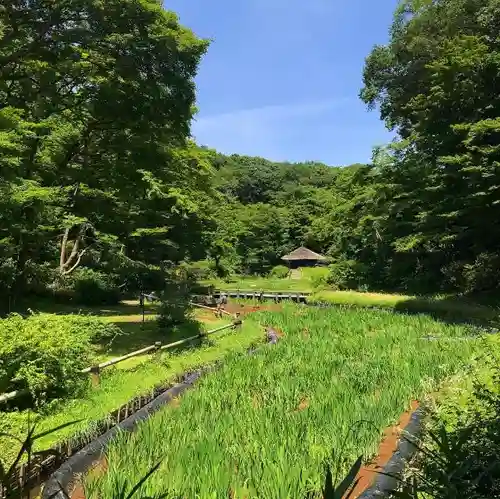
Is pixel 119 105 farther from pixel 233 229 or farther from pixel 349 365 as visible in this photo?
pixel 233 229

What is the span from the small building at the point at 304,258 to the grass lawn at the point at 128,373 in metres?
33.0

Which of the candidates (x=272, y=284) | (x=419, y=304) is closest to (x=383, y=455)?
(x=419, y=304)

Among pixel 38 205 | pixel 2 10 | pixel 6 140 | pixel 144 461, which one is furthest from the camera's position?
pixel 38 205

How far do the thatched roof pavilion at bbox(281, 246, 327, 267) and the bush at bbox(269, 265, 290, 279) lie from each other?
106cm

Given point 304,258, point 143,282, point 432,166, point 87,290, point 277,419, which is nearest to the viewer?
point 277,419

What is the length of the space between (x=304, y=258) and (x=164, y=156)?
1461 inches

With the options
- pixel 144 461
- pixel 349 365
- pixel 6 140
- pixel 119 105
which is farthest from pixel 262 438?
pixel 119 105

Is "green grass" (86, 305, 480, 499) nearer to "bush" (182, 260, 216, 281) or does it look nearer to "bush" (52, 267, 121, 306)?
"bush" (52, 267, 121, 306)

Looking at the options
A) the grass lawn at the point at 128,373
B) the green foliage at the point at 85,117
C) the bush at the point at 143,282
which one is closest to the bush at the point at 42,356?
the grass lawn at the point at 128,373

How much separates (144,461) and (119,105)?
1031 centimetres

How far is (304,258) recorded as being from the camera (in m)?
51.8

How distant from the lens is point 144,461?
5199 millimetres

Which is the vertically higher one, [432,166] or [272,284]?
[432,166]

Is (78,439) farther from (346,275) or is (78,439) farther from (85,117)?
(346,275)
